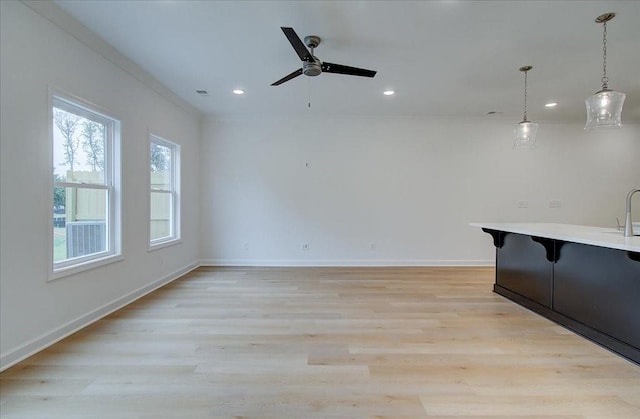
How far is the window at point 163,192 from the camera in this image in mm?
4207

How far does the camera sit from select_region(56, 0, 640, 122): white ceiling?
246cm

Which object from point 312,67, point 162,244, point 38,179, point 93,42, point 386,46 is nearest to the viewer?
point 38,179

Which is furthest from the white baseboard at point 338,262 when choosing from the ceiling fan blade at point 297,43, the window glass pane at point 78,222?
the ceiling fan blade at point 297,43

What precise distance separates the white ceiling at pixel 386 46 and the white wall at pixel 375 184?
0.91 metres

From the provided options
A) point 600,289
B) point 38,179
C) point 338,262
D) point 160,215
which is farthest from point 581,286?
point 160,215

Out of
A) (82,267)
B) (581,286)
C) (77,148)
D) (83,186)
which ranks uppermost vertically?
(77,148)

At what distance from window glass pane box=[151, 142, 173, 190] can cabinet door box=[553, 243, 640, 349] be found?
501cm

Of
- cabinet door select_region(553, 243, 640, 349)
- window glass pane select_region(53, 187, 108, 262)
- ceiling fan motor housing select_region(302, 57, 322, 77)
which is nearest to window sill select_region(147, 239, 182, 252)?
window glass pane select_region(53, 187, 108, 262)

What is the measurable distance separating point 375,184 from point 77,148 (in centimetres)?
430

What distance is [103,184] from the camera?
320 cm

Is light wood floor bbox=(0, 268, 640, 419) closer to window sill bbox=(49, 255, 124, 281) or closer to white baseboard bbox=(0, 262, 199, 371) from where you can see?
white baseboard bbox=(0, 262, 199, 371)

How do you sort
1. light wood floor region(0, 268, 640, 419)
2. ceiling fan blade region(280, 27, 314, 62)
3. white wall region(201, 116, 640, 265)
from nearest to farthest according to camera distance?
light wood floor region(0, 268, 640, 419) < ceiling fan blade region(280, 27, 314, 62) < white wall region(201, 116, 640, 265)

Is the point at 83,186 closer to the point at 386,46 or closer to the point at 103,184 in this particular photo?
the point at 103,184

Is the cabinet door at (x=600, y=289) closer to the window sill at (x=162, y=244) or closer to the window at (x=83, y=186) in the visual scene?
the window at (x=83, y=186)
